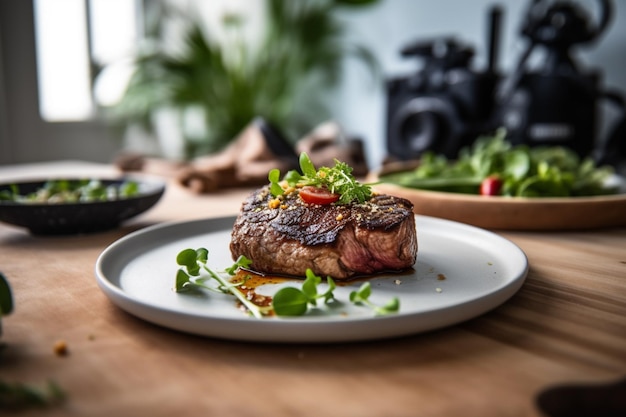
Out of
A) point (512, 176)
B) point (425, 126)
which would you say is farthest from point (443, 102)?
point (512, 176)

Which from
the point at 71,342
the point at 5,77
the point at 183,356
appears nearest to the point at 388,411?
the point at 183,356

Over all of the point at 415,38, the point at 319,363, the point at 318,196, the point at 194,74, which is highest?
the point at 415,38

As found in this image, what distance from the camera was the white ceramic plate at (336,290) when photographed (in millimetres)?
676

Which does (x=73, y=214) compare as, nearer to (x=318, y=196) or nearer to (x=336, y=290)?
(x=318, y=196)

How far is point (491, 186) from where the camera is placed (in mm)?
1618

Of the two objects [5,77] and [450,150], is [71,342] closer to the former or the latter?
[450,150]

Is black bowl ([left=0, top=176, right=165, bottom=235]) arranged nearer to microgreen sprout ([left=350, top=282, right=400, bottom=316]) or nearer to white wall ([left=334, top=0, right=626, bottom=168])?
microgreen sprout ([left=350, top=282, right=400, bottom=316])

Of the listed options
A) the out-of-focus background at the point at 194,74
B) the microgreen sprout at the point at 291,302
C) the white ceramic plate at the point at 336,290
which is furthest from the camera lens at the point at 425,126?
the microgreen sprout at the point at 291,302

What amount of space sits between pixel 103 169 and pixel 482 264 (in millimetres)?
2406

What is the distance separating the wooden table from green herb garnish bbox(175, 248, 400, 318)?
5cm

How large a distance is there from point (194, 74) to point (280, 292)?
191 inches

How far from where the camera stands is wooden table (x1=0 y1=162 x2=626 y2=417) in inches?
22.6

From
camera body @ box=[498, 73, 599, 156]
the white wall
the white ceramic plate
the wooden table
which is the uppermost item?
the white wall

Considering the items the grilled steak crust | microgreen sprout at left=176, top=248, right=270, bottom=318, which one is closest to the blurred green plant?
the grilled steak crust
